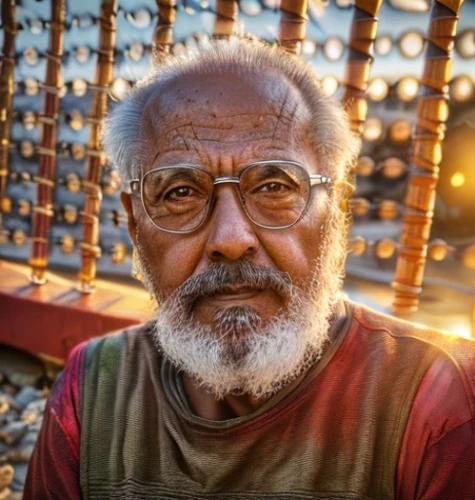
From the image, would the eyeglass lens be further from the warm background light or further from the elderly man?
the warm background light

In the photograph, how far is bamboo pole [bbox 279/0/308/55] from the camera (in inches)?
90.0

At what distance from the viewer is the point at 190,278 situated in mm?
1291

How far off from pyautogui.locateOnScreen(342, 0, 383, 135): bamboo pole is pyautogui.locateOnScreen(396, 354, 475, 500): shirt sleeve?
1456 mm

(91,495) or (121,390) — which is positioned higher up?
(121,390)

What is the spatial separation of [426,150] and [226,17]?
1.27 m

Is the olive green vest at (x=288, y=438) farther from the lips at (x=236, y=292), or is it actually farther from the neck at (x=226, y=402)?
the lips at (x=236, y=292)

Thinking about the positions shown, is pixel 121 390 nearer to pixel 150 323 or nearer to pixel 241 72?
pixel 150 323

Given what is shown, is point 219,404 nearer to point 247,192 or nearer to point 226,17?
point 247,192

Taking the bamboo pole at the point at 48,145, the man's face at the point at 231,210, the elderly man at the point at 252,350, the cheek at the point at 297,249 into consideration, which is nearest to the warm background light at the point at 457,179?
the elderly man at the point at 252,350

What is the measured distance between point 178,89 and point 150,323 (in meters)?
0.79

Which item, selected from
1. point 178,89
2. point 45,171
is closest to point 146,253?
point 178,89

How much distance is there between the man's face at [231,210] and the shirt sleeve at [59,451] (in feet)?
1.49

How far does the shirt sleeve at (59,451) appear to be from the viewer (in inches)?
55.2

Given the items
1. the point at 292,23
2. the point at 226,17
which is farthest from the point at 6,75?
the point at 292,23
